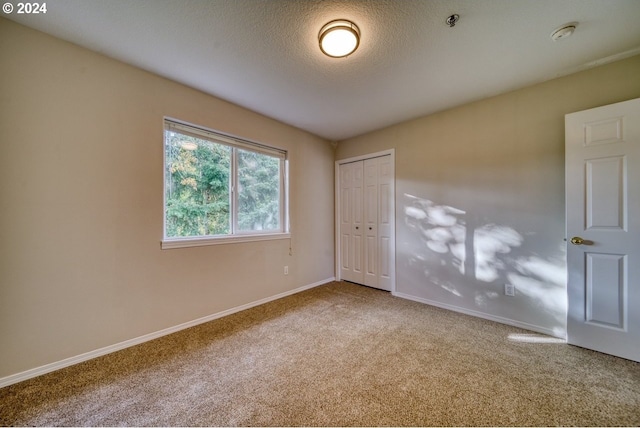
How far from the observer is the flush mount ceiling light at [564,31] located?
1.66 metres

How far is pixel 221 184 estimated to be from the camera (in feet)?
9.20

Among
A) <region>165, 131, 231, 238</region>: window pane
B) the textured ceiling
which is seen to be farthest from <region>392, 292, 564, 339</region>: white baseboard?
<region>165, 131, 231, 238</region>: window pane

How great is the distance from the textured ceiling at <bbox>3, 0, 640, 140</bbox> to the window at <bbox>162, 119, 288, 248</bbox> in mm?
599

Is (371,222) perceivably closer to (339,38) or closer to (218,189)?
(218,189)

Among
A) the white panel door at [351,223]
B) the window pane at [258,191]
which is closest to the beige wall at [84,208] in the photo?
the window pane at [258,191]

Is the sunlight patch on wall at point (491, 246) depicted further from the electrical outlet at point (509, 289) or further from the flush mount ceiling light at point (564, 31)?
the flush mount ceiling light at point (564, 31)

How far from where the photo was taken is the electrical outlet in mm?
2482

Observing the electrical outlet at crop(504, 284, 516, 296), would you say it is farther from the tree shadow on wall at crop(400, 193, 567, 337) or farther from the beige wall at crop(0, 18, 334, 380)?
the beige wall at crop(0, 18, 334, 380)

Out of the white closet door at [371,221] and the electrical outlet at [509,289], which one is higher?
the white closet door at [371,221]

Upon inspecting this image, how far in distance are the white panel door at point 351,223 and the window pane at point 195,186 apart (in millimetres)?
1978

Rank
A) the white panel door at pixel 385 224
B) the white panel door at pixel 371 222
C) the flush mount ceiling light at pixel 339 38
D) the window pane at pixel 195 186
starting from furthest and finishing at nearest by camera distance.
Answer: the white panel door at pixel 371 222, the white panel door at pixel 385 224, the window pane at pixel 195 186, the flush mount ceiling light at pixel 339 38

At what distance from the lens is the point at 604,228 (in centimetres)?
197

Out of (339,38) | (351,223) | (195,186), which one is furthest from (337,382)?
(351,223)

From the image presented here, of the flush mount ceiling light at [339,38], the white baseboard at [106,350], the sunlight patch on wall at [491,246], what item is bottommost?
the white baseboard at [106,350]
